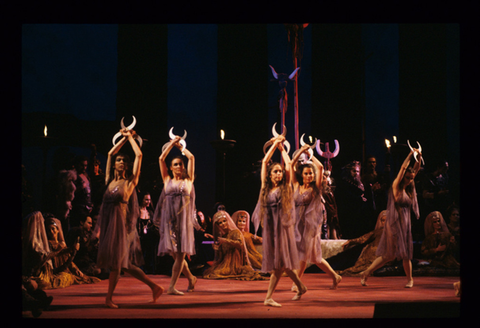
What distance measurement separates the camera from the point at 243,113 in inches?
374

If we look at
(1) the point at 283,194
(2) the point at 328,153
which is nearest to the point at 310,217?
(1) the point at 283,194

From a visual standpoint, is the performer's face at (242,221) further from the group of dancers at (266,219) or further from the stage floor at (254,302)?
the group of dancers at (266,219)

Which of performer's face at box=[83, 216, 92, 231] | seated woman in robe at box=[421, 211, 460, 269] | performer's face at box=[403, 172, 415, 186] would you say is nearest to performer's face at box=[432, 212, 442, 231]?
seated woman in robe at box=[421, 211, 460, 269]

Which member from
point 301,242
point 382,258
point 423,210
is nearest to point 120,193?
point 301,242

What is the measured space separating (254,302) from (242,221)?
2.44m

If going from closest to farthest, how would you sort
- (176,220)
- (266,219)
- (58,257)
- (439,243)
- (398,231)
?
(266,219) < (176,220) < (398,231) < (58,257) < (439,243)

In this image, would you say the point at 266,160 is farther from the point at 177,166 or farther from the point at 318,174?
the point at 177,166

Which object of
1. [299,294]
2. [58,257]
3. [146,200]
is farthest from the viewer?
[146,200]

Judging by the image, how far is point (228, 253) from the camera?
7.98 m

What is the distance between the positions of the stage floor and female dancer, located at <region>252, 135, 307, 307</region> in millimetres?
348

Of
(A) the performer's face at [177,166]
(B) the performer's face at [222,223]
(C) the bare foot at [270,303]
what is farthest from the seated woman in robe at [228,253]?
(C) the bare foot at [270,303]

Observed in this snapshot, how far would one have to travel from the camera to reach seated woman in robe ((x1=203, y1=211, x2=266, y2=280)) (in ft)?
26.0

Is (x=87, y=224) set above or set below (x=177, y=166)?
below

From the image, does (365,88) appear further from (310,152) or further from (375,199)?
(310,152)
